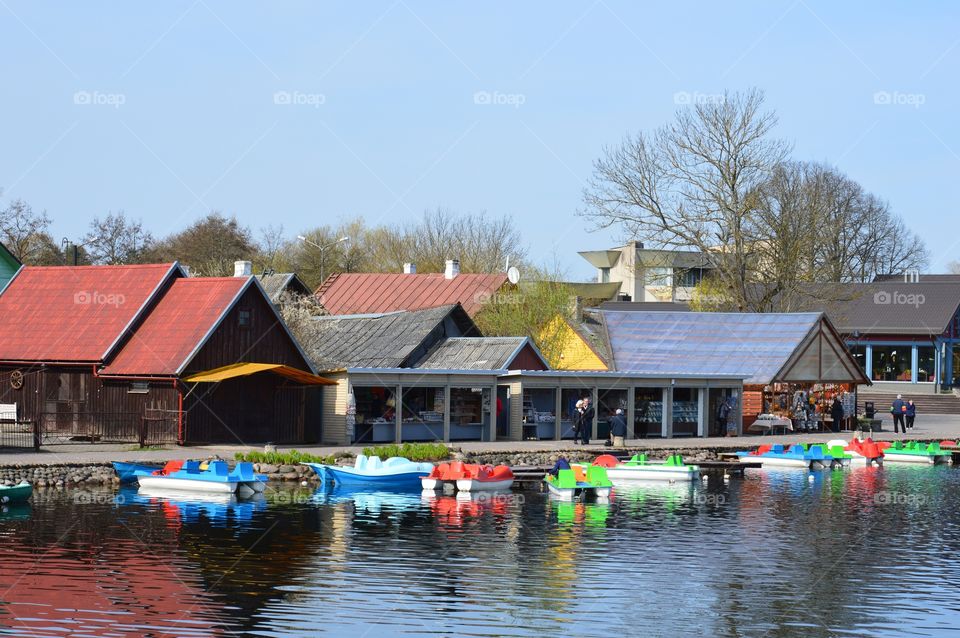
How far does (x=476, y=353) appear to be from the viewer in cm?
5209

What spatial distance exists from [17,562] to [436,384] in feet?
81.1

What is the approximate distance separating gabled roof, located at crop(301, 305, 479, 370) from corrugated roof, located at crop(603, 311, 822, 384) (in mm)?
10553

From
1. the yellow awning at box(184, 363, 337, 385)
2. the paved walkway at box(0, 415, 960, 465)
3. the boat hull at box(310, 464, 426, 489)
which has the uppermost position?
the yellow awning at box(184, 363, 337, 385)

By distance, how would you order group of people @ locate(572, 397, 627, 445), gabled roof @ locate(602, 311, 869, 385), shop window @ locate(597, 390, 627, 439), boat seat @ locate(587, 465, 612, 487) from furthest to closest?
gabled roof @ locate(602, 311, 869, 385) → shop window @ locate(597, 390, 627, 439) → group of people @ locate(572, 397, 627, 445) → boat seat @ locate(587, 465, 612, 487)

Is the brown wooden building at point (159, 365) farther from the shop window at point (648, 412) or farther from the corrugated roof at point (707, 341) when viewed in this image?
the corrugated roof at point (707, 341)

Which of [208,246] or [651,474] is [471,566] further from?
[208,246]

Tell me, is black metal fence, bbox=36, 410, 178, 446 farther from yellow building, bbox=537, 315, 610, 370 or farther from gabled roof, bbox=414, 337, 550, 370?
yellow building, bbox=537, 315, 610, 370

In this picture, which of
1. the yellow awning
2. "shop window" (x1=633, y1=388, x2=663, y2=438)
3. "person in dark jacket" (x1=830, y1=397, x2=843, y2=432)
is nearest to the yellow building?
"shop window" (x1=633, y1=388, x2=663, y2=438)

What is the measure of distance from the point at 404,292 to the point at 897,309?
35538mm

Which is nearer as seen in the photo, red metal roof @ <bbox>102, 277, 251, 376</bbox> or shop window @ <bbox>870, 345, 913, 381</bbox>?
red metal roof @ <bbox>102, 277, 251, 376</bbox>

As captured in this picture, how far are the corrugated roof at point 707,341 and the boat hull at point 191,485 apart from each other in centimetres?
2913

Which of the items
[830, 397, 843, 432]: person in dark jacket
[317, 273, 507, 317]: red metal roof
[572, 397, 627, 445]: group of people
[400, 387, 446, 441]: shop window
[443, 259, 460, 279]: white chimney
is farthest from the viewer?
[443, 259, 460, 279]: white chimney

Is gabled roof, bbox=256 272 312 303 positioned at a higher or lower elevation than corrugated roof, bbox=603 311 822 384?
higher

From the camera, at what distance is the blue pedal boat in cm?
3656
